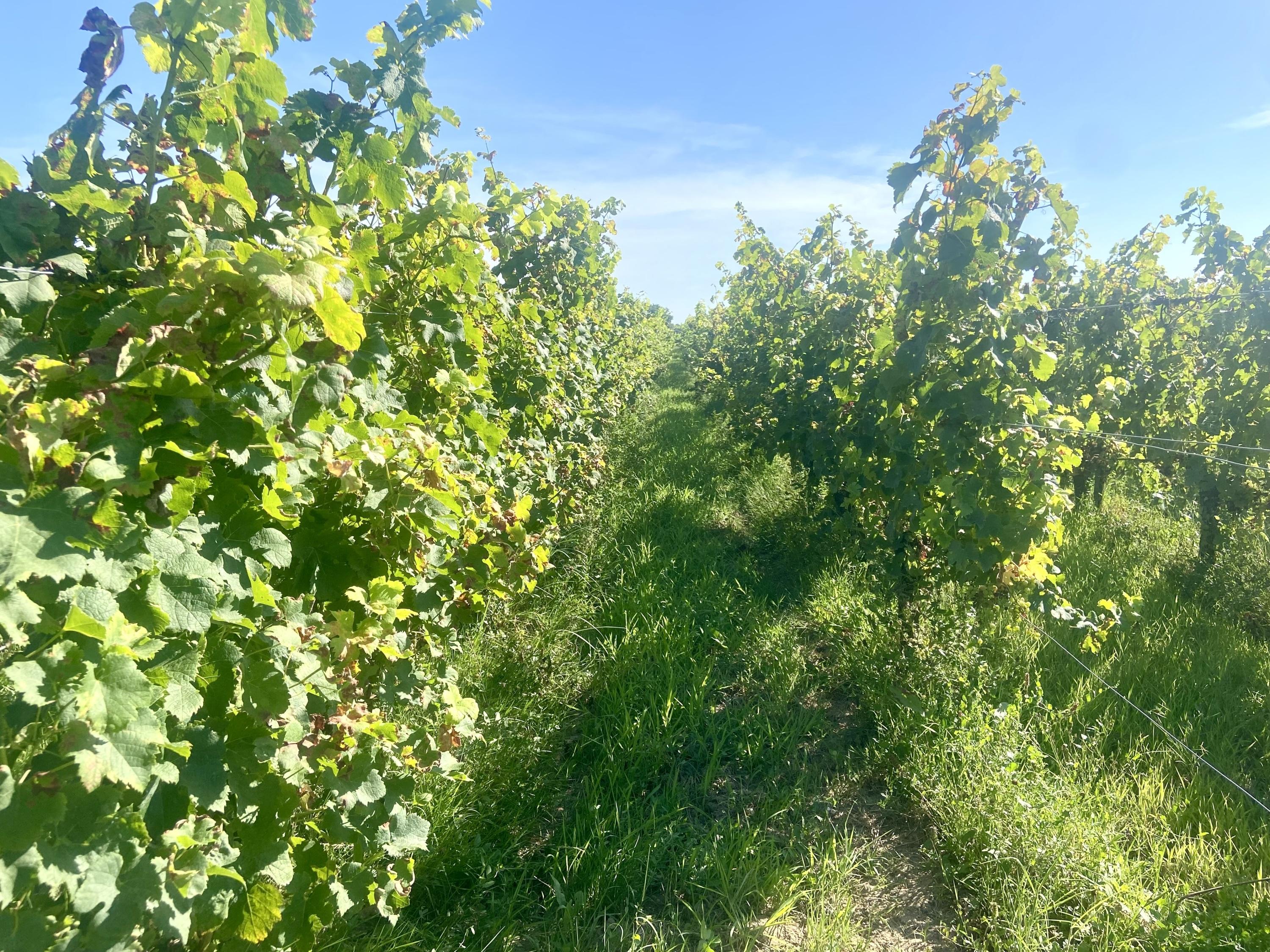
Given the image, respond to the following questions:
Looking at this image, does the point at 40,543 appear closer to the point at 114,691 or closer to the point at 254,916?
the point at 114,691

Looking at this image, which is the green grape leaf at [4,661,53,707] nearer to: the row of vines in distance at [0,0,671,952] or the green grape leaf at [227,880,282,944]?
the row of vines in distance at [0,0,671,952]

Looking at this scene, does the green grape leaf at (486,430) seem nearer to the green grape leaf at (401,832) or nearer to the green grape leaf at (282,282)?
the green grape leaf at (401,832)

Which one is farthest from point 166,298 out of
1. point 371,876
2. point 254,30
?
point 371,876

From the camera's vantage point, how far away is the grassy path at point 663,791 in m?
2.16

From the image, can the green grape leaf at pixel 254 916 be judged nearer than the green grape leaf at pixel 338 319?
No

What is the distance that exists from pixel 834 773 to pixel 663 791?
2.66ft

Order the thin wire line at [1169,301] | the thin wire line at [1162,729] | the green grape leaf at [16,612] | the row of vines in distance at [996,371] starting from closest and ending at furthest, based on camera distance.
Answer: the green grape leaf at [16,612]
the thin wire line at [1162,729]
the row of vines in distance at [996,371]
the thin wire line at [1169,301]

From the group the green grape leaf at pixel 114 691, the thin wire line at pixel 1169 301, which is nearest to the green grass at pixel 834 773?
the green grape leaf at pixel 114 691

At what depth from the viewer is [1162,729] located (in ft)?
9.46

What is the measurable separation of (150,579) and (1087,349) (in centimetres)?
780

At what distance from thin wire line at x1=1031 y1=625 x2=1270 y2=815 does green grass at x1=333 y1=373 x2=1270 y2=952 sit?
6 cm

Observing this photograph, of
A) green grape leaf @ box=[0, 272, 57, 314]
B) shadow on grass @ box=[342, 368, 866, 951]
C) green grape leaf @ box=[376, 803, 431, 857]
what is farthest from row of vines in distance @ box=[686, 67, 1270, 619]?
green grape leaf @ box=[0, 272, 57, 314]

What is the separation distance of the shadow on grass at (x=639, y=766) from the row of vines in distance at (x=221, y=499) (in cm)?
47

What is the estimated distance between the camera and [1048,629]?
4.10 meters
